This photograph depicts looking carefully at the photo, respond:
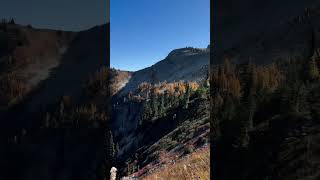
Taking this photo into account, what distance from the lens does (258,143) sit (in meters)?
15.3

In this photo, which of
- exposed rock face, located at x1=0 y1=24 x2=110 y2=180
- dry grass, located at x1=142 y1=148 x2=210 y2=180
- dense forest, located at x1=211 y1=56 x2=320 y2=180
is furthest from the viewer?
dry grass, located at x1=142 y1=148 x2=210 y2=180

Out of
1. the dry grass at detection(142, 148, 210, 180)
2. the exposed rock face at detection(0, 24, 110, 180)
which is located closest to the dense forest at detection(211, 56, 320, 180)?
the dry grass at detection(142, 148, 210, 180)

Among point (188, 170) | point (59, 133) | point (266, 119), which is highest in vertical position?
point (266, 119)

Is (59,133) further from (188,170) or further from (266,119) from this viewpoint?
(266,119)

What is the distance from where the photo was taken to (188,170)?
17250 millimetres

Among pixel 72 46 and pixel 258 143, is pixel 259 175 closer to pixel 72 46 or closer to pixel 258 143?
pixel 258 143

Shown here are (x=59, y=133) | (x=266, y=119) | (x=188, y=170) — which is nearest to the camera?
(x=59, y=133)

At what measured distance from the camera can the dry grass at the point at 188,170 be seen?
16.9 metres

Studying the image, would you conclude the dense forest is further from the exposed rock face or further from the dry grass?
the exposed rock face

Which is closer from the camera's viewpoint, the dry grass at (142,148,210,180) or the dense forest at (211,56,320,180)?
the dense forest at (211,56,320,180)

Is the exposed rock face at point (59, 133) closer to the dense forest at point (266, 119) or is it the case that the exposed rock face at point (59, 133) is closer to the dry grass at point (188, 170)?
the dry grass at point (188, 170)

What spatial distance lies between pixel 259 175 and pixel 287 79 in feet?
12.1

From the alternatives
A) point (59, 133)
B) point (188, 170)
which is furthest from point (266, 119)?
point (59, 133)

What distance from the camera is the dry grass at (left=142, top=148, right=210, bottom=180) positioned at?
16881 millimetres
